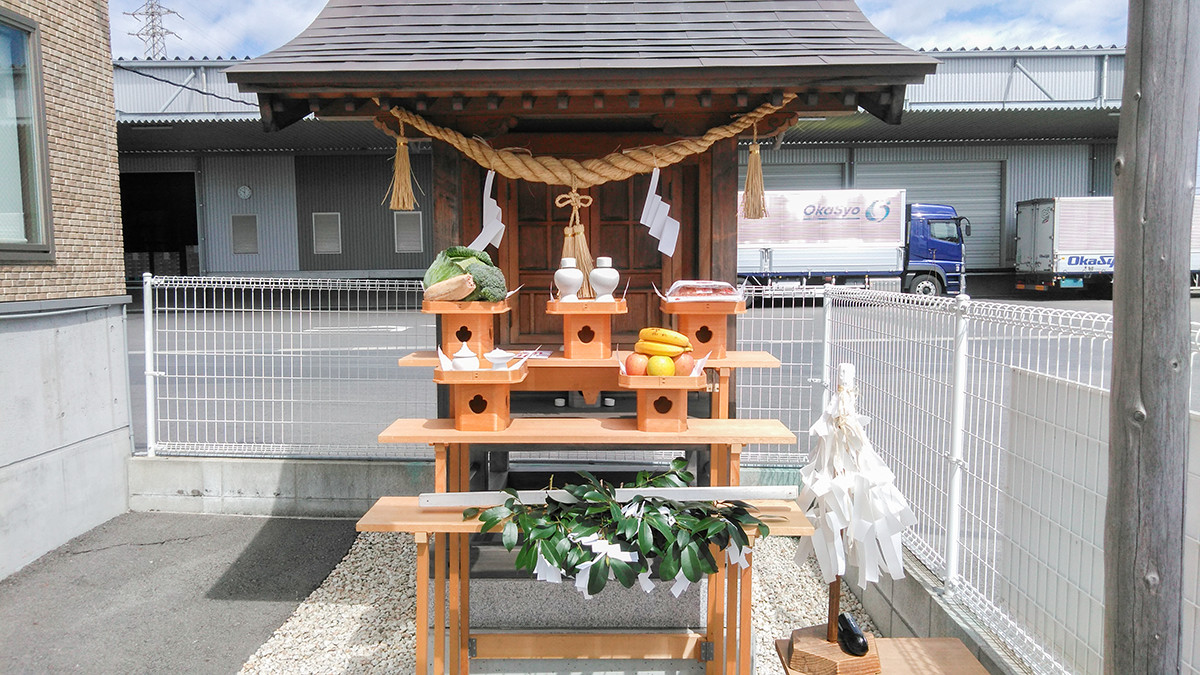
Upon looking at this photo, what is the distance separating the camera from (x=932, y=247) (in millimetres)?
21016

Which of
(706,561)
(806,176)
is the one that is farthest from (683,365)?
(806,176)

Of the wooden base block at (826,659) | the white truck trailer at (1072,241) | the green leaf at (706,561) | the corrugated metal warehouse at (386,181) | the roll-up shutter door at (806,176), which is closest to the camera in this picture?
the wooden base block at (826,659)

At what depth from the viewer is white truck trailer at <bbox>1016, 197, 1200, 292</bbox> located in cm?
2009

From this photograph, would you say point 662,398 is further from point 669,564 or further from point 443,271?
point 443,271

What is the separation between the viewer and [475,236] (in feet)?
14.9

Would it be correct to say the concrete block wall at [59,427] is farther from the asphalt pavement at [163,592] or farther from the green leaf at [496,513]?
the green leaf at [496,513]

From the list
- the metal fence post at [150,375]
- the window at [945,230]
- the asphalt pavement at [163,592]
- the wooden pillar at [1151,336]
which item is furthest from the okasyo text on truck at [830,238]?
the wooden pillar at [1151,336]

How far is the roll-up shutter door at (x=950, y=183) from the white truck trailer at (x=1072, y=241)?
5.82 ft

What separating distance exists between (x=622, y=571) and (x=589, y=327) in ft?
4.36

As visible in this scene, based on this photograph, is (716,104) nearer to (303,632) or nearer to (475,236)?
(475,236)

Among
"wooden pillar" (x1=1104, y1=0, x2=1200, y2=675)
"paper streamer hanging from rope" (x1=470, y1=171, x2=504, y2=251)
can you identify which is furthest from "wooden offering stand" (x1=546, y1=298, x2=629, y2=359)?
"wooden pillar" (x1=1104, y1=0, x2=1200, y2=675)

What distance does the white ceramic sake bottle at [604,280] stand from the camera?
149 inches

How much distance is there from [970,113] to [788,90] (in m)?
17.2

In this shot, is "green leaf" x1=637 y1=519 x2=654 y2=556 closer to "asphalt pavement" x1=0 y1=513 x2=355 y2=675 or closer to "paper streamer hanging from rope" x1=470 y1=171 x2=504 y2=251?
"paper streamer hanging from rope" x1=470 y1=171 x2=504 y2=251
